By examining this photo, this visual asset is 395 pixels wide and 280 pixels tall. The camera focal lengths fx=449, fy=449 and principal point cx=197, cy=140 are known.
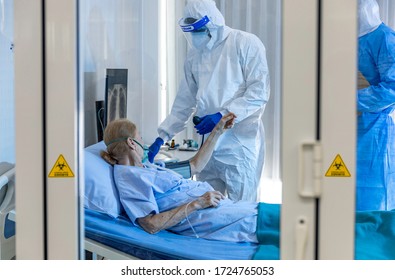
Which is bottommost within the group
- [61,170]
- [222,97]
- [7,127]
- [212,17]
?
[61,170]

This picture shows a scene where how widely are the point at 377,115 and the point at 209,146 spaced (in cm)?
80

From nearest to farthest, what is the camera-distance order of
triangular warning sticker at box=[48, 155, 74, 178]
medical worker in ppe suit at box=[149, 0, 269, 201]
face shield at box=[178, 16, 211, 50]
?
triangular warning sticker at box=[48, 155, 74, 178], medical worker in ppe suit at box=[149, 0, 269, 201], face shield at box=[178, 16, 211, 50]

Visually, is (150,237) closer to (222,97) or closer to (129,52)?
(222,97)

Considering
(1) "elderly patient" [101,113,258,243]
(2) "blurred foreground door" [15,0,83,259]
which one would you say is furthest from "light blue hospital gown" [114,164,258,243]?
(2) "blurred foreground door" [15,0,83,259]

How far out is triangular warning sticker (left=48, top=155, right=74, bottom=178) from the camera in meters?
1.31

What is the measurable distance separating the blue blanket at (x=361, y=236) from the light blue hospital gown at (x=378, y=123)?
54 mm

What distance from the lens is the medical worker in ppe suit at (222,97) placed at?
155cm

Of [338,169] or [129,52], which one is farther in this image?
[129,52]

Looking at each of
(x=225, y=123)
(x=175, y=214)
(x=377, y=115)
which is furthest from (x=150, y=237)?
(x=377, y=115)

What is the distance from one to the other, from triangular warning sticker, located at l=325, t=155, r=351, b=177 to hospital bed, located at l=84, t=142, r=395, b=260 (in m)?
0.24

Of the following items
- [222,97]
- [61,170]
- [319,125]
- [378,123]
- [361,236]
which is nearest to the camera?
[319,125]

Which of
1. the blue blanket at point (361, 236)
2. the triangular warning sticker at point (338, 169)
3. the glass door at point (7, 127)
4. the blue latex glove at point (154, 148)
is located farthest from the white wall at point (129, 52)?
the triangular warning sticker at point (338, 169)

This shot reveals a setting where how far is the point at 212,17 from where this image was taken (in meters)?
1.65

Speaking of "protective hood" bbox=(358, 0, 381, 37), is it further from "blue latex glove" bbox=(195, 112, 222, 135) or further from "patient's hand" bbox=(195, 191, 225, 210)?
"patient's hand" bbox=(195, 191, 225, 210)
